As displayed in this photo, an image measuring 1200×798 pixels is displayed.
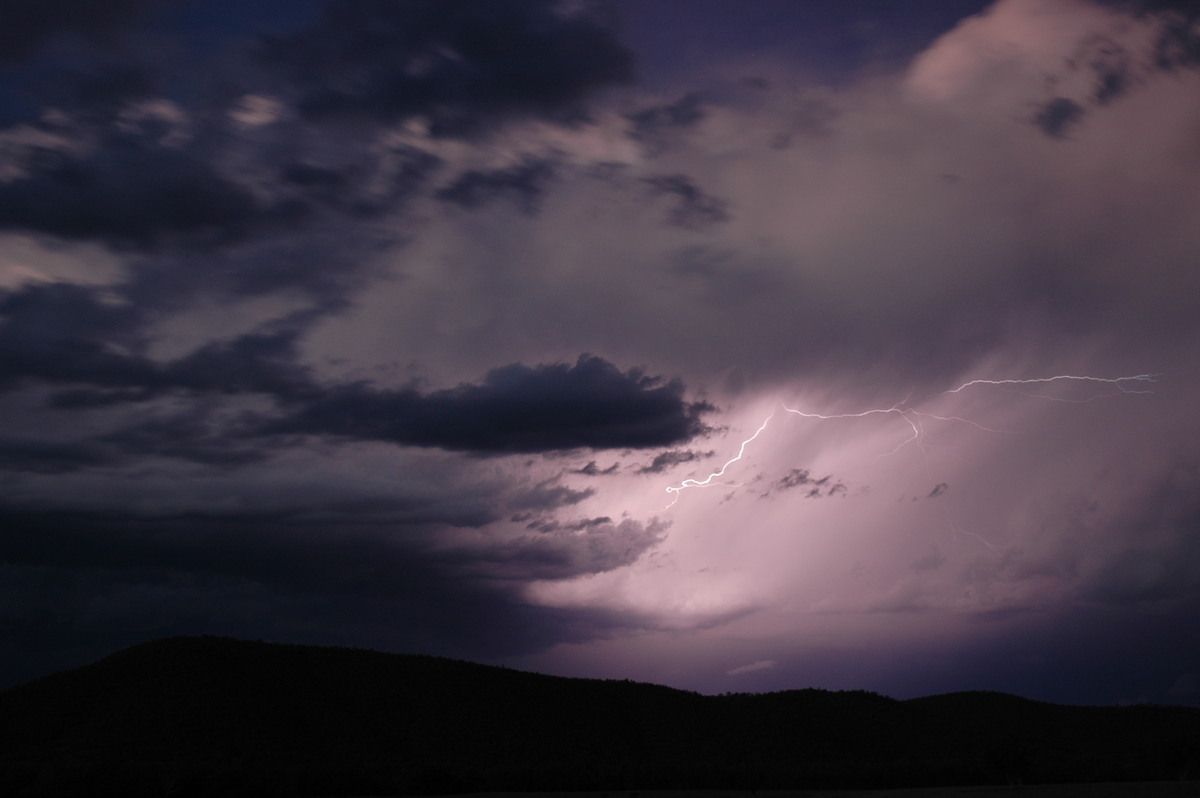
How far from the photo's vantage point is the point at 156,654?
7500 cm

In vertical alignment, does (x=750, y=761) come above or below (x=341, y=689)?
below

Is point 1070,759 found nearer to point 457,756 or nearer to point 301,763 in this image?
point 457,756

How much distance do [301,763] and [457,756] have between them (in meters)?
10.8

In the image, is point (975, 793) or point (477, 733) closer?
point (975, 793)

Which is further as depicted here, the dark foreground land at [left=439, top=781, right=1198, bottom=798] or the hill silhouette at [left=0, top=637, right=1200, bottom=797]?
the hill silhouette at [left=0, top=637, right=1200, bottom=797]

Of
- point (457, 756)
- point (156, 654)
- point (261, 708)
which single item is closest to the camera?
point (457, 756)

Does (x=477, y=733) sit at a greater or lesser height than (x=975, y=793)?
greater

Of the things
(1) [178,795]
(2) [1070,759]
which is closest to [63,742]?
(1) [178,795]

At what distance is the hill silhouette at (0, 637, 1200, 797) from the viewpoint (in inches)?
2087

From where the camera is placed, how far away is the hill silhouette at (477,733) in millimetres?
53000

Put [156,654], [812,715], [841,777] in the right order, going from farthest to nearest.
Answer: [812,715] → [156,654] → [841,777]

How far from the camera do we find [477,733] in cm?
6944

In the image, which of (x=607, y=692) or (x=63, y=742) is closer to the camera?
(x=63, y=742)

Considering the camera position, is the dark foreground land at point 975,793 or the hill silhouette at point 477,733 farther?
the hill silhouette at point 477,733
